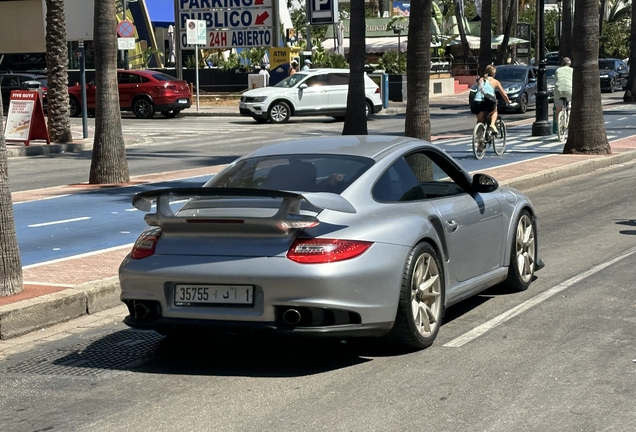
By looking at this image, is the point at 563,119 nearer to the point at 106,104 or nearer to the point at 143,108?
the point at 106,104

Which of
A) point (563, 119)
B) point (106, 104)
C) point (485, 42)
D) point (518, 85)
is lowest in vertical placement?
point (563, 119)

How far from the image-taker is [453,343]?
709 cm

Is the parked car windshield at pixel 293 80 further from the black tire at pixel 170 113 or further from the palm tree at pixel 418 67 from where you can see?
the palm tree at pixel 418 67

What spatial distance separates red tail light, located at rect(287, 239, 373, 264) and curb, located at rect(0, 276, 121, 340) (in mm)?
2624

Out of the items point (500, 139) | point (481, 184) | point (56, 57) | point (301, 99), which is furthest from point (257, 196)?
point (301, 99)

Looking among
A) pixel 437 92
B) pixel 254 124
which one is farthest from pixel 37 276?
pixel 437 92

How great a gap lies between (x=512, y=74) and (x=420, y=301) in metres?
33.8

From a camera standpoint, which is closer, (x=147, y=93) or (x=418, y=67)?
(x=418, y=67)

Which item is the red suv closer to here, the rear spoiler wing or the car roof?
the car roof

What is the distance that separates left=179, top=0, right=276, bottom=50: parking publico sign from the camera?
1737 inches

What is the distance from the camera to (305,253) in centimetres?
630

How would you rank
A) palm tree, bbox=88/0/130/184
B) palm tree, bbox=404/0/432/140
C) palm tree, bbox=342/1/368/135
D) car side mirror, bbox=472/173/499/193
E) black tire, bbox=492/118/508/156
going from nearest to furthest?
car side mirror, bbox=472/173/499/193, palm tree, bbox=88/0/130/184, palm tree, bbox=404/0/432/140, palm tree, bbox=342/1/368/135, black tire, bbox=492/118/508/156

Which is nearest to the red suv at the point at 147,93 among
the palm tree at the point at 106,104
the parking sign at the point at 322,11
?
the parking sign at the point at 322,11

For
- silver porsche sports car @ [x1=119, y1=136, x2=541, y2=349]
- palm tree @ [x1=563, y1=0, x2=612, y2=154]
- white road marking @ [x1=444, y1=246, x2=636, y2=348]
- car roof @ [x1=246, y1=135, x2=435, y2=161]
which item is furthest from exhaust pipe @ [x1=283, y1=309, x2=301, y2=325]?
palm tree @ [x1=563, y1=0, x2=612, y2=154]
